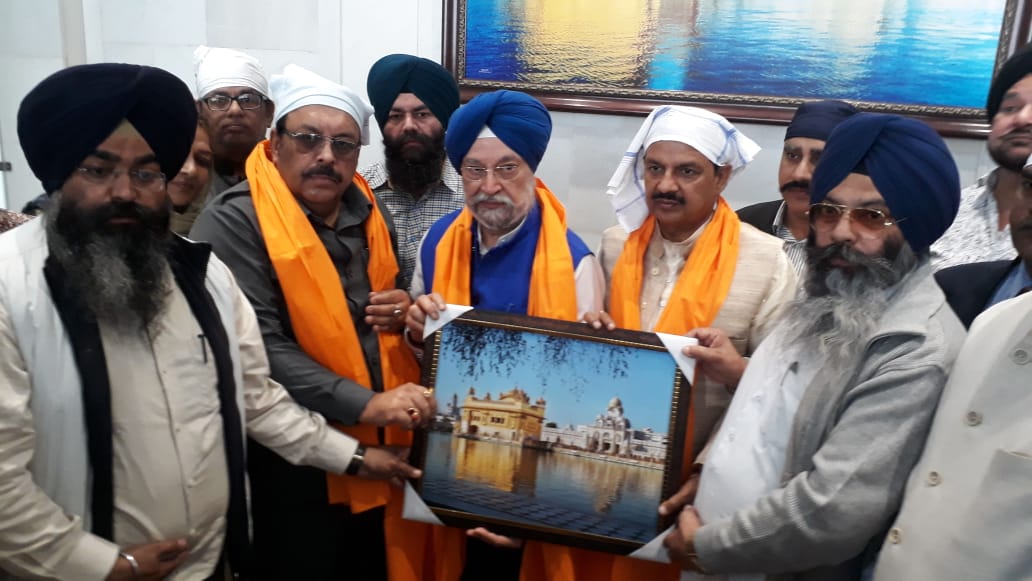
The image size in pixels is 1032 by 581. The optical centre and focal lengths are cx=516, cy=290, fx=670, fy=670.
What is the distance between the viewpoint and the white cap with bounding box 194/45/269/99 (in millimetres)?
3066

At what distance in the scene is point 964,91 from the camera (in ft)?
10.6

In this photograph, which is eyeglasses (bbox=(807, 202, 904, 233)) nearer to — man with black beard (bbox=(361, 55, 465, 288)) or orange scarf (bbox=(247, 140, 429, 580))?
orange scarf (bbox=(247, 140, 429, 580))

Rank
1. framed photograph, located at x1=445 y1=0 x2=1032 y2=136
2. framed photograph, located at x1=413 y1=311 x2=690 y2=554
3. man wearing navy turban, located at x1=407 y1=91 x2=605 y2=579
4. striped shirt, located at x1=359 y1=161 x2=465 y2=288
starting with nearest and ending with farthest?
framed photograph, located at x1=413 y1=311 x2=690 y2=554
man wearing navy turban, located at x1=407 y1=91 x2=605 y2=579
striped shirt, located at x1=359 y1=161 x2=465 y2=288
framed photograph, located at x1=445 y1=0 x2=1032 y2=136

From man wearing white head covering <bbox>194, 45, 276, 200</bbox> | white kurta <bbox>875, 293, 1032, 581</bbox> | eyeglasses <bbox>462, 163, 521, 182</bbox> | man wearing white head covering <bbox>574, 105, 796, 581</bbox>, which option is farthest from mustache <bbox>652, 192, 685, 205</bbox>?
man wearing white head covering <bbox>194, 45, 276, 200</bbox>

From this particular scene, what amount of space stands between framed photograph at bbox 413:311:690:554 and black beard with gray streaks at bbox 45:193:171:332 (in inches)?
28.4

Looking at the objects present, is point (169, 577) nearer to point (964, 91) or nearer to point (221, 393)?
point (221, 393)

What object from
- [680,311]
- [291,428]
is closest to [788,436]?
[680,311]

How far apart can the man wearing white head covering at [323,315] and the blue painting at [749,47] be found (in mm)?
1630

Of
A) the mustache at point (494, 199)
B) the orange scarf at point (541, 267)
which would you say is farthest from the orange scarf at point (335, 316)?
the mustache at point (494, 199)

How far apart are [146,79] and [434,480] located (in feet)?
4.11

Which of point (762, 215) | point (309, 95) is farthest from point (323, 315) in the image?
point (762, 215)

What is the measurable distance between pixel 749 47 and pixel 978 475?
8.90 ft

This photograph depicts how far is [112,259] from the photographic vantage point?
1.50 meters

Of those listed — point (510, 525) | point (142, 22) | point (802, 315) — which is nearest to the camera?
point (802, 315)
